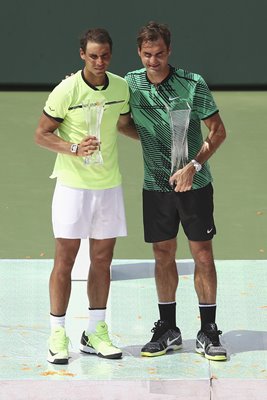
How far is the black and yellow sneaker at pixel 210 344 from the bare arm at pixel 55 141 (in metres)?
1.27

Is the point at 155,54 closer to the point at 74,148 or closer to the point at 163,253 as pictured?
the point at 74,148

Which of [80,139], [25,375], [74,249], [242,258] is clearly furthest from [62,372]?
[242,258]

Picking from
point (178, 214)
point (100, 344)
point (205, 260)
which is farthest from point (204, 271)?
point (100, 344)

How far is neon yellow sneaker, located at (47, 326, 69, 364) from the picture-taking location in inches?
272

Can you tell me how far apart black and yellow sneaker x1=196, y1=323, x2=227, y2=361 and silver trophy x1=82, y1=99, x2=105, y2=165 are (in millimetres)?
1164

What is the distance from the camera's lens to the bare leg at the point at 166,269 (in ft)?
23.4

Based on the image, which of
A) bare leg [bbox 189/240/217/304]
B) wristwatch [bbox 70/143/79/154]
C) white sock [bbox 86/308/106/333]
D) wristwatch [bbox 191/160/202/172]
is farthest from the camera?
white sock [bbox 86/308/106/333]

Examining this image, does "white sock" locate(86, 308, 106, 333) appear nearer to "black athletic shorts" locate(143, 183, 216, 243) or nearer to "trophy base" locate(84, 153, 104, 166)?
"black athletic shorts" locate(143, 183, 216, 243)

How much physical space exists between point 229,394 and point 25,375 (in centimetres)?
110

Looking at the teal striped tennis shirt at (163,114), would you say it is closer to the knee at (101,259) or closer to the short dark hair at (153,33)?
the short dark hair at (153,33)

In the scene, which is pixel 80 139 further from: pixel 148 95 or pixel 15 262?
pixel 15 262

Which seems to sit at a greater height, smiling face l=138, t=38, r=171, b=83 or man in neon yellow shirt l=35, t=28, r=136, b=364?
smiling face l=138, t=38, r=171, b=83

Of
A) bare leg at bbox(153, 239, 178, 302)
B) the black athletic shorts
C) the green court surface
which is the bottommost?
the green court surface

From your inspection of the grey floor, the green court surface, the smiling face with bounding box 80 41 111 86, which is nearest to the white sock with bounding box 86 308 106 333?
the grey floor
